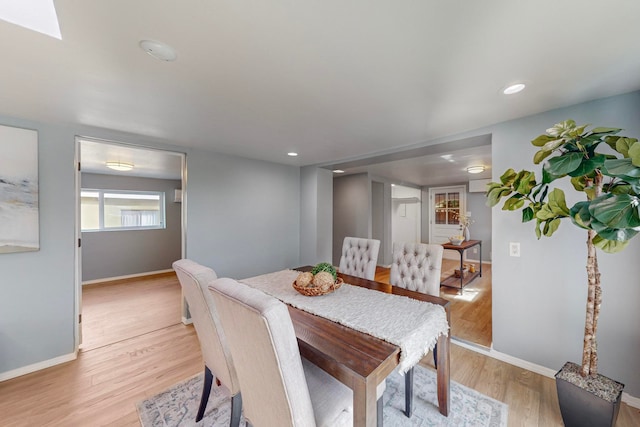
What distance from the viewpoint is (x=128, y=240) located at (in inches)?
206

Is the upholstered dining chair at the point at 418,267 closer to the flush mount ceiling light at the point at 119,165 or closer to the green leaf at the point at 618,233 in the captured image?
the green leaf at the point at 618,233

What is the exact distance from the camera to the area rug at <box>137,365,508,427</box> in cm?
165

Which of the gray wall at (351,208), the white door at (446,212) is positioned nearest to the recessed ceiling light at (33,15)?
the gray wall at (351,208)

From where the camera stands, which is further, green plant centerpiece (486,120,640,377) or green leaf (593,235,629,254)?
green leaf (593,235,629,254)

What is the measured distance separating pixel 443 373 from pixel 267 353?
1384mm

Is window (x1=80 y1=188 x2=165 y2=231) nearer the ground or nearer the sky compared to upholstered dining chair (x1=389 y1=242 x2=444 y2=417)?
nearer the sky

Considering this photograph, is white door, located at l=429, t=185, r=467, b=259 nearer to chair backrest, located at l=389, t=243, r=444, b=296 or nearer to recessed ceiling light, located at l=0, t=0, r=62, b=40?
chair backrest, located at l=389, t=243, r=444, b=296

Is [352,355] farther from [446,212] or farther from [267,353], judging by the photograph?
[446,212]

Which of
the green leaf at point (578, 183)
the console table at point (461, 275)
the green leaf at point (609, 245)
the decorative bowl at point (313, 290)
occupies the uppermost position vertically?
the green leaf at point (578, 183)

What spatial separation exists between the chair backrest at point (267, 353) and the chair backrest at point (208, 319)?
0.83ft

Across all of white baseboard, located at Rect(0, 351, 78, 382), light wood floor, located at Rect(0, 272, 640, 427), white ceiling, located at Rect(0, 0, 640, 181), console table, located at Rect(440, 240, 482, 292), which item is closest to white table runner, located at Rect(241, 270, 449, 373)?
light wood floor, located at Rect(0, 272, 640, 427)

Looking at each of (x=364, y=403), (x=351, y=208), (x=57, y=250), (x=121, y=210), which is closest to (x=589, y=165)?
(x=364, y=403)

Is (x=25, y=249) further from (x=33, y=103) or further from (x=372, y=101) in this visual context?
(x=372, y=101)

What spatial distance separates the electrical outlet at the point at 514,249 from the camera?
7.29ft
